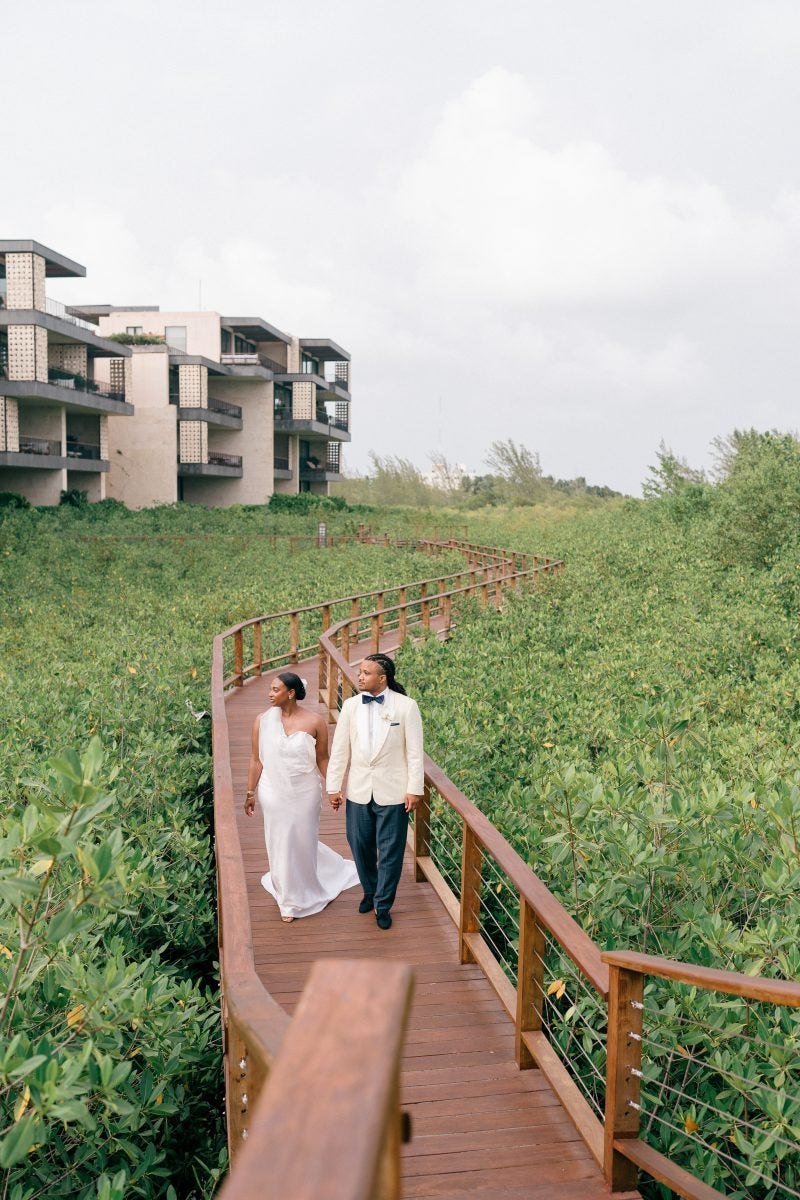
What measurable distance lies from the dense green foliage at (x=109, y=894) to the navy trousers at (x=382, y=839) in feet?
3.72

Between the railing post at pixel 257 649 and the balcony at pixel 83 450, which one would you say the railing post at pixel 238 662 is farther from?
the balcony at pixel 83 450

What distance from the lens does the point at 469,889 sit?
16.6 ft

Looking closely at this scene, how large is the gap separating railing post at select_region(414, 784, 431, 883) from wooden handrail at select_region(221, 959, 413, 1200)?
5.36m

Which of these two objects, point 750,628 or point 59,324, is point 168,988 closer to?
point 750,628

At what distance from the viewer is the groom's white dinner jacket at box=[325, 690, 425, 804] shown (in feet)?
18.1

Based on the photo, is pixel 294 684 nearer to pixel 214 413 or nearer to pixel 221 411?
pixel 214 413

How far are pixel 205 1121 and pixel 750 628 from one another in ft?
38.2

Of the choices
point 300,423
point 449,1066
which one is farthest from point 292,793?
point 300,423

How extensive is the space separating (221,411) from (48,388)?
15556mm

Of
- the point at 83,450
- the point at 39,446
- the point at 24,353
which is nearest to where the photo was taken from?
the point at 24,353

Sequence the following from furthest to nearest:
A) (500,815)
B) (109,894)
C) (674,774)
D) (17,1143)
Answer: (500,815)
(674,774)
(109,894)
(17,1143)

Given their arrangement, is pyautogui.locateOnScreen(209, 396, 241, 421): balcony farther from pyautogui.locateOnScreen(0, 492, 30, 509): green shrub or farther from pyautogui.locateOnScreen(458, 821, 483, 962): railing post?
pyautogui.locateOnScreen(458, 821, 483, 962): railing post

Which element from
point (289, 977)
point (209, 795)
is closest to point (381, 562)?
point (209, 795)

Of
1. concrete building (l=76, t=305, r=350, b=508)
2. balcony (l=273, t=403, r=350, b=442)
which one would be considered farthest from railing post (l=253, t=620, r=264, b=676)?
balcony (l=273, t=403, r=350, b=442)
